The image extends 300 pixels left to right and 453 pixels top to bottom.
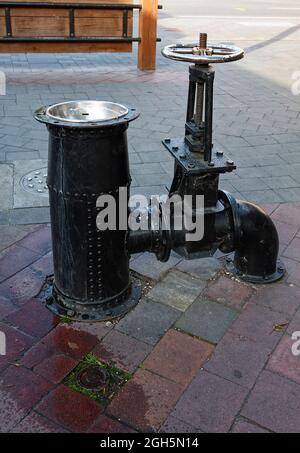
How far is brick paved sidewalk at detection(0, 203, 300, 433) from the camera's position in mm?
2246

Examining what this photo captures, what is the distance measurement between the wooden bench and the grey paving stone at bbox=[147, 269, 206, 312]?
6.39 meters

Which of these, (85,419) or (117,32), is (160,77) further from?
(85,419)

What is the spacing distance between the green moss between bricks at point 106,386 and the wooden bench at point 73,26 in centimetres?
708

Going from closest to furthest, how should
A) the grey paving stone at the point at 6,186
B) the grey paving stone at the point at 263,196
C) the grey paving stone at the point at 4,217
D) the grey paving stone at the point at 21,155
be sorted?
the grey paving stone at the point at 4,217, the grey paving stone at the point at 6,186, the grey paving stone at the point at 263,196, the grey paving stone at the point at 21,155

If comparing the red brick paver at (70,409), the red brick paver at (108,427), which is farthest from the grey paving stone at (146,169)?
the red brick paver at (108,427)

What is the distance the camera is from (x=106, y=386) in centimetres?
240

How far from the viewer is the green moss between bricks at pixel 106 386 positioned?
234 cm

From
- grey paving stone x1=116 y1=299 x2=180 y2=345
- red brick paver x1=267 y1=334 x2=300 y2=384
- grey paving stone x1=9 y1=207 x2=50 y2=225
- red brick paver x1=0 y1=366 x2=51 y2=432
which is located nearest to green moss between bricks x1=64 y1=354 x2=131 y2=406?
red brick paver x1=0 y1=366 x2=51 y2=432

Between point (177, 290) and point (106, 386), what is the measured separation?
35.9 inches

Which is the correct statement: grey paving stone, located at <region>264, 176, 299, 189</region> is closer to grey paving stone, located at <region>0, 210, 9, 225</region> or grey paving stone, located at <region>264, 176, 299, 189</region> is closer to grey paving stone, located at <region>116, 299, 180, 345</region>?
grey paving stone, located at <region>116, 299, 180, 345</region>

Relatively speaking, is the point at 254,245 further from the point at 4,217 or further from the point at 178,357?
the point at 4,217

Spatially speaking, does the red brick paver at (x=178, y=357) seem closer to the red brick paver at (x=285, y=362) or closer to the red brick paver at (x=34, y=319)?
the red brick paver at (x=285, y=362)

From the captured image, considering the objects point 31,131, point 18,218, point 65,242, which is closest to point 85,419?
point 65,242

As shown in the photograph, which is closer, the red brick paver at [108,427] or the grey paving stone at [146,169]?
the red brick paver at [108,427]
